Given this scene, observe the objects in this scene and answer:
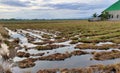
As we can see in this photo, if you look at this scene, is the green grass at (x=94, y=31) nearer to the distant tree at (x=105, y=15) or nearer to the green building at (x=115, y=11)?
the green building at (x=115, y=11)

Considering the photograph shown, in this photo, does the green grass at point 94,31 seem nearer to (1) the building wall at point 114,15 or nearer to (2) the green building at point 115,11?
(1) the building wall at point 114,15

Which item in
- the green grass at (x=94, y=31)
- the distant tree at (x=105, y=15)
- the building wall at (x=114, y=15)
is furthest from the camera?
the distant tree at (x=105, y=15)

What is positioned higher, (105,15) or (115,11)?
(115,11)

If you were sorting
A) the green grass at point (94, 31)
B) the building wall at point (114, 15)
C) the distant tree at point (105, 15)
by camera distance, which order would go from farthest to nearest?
the distant tree at point (105, 15)
the building wall at point (114, 15)
the green grass at point (94, 31)

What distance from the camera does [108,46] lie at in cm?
3450

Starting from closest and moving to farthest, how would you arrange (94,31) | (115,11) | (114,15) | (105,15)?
(94,31) < (115,11) < (114,15) < (105,15)

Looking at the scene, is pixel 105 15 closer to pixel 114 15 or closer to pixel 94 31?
pixel 114 15

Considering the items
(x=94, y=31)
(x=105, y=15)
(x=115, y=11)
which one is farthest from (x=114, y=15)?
(x=94, y=31)

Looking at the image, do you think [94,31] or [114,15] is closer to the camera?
[94,31]

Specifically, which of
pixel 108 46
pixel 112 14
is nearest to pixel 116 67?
pixel 108 46

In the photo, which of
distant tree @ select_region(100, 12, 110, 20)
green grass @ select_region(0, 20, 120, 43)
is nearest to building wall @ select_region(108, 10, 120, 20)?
distant tree @ select_region(100, 12, 110, 20)

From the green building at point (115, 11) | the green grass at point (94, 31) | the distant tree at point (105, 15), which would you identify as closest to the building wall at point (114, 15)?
the green building at point (115, 11)

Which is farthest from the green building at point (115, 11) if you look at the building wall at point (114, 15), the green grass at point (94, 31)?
the green grass at point (94, 31)

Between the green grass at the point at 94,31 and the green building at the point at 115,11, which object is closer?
the green grass at the point at 94,31
